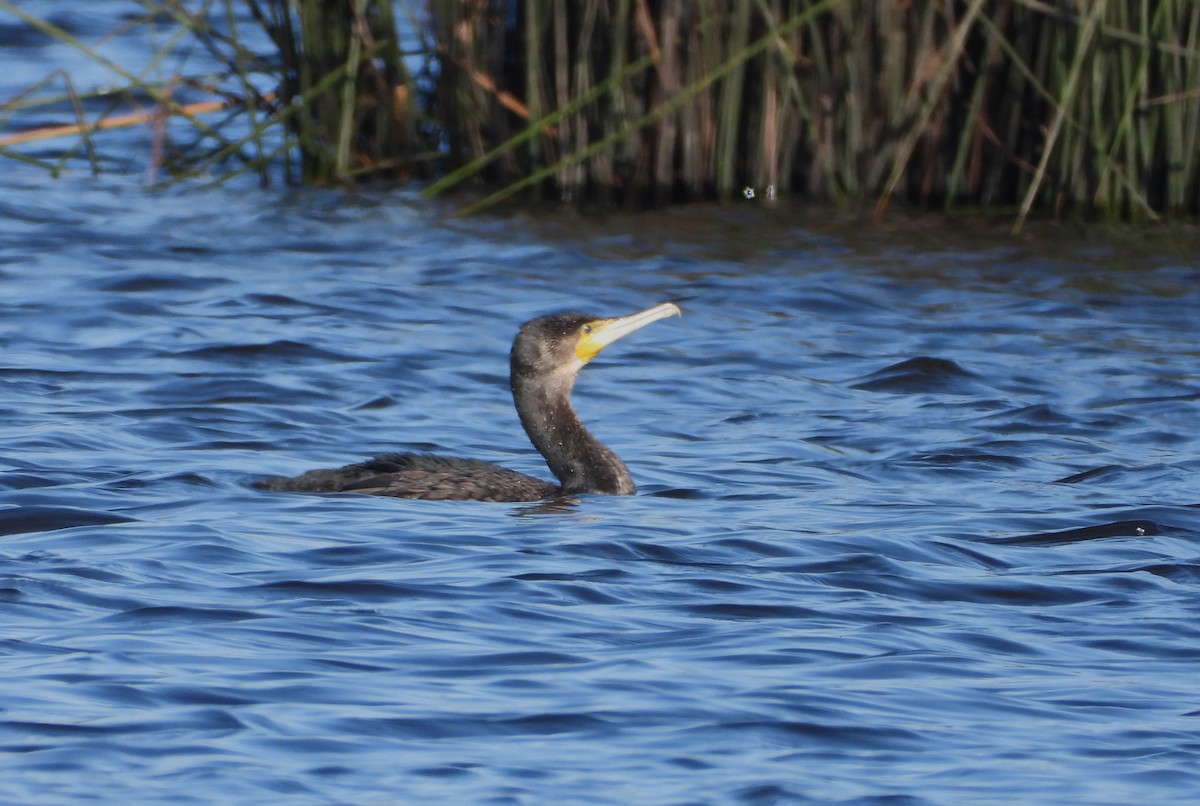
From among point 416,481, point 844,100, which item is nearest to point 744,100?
point 844,100

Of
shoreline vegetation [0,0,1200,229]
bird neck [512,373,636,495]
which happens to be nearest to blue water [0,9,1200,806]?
bird neck [512,373,636,495]

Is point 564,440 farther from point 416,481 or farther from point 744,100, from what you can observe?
point 744,100

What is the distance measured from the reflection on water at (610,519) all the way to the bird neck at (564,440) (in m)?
0.17

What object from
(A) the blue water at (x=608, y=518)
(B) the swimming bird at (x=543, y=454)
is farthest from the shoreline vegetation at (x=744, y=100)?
(B) the swimming bird at (x=543, y=454)

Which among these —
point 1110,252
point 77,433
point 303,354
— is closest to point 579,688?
point 77,433

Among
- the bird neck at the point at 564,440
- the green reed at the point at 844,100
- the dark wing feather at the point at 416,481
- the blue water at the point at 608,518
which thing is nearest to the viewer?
the blue water at the point at 608,518

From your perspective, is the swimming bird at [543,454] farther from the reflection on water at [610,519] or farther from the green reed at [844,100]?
the green reed at [844,100]

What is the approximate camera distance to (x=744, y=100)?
11523mm

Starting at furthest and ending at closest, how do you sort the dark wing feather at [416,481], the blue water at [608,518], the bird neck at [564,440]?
1. the bird neck at [564,440]
2. the dark wing feather at [416,481]
3. the blue water at [608,518]

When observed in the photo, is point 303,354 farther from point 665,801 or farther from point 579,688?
point 665,801

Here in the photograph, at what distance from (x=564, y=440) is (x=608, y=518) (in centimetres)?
85

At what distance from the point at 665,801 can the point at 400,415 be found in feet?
15.5

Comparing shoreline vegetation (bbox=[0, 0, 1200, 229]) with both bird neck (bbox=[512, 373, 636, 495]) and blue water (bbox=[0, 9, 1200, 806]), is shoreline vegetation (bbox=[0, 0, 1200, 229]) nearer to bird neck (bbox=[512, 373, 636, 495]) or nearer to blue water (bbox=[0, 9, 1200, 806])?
blue water (bbox=[0, 9, 1200, 806])

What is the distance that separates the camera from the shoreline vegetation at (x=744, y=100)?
10594 millimetres
